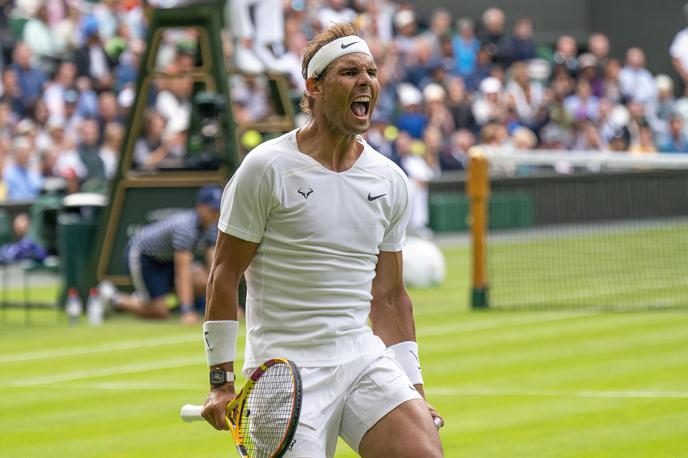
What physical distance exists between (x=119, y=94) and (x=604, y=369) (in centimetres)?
1344

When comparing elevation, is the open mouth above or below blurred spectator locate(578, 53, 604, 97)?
above

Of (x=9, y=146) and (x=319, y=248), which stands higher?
(x=319, y=248)

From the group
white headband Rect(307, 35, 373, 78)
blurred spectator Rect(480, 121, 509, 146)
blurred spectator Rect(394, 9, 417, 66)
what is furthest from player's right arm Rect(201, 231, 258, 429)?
blurred spectator Rect(394, 9, 417, 66)

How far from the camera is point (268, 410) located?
5133 millimetres

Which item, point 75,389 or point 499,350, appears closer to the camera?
point 75,389

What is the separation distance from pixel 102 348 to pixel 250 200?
8.77 metres

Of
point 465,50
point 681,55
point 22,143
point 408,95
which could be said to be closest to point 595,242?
point 408,95

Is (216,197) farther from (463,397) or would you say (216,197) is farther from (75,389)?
(463,397)

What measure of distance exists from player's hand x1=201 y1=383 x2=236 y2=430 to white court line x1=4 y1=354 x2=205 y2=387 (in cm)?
659

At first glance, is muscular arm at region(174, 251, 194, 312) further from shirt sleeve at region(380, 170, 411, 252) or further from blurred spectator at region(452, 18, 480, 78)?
blurred spectator at region(452, 18, 480, 78)

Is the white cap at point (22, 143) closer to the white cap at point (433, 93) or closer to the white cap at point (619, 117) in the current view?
the white cap at point (433, 93)

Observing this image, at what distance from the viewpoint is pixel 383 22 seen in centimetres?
2858

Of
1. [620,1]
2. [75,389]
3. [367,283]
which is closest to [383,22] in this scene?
[620,1]

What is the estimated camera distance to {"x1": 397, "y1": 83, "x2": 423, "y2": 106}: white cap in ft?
88.0
